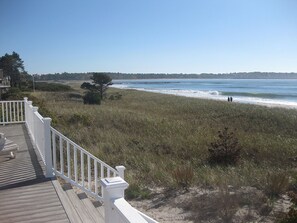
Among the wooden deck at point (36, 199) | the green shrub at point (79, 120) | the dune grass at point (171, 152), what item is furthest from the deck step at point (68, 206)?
the green shrub at point (79, 120)

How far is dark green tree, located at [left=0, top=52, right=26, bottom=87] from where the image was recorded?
62.3 metres

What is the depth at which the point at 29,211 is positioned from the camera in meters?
4.08

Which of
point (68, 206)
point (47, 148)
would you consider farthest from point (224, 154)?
point (68, 206)

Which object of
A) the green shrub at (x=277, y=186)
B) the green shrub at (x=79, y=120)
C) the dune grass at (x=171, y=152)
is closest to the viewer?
the green shrub at (x=277, y=186)

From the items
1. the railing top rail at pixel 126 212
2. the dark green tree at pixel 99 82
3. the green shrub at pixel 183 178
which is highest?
the dark green tree at pixel 99 82

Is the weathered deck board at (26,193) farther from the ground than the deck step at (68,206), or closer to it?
farther from the ground

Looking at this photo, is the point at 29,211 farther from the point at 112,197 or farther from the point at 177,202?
the point at 177,202

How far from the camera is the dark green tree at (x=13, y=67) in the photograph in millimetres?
62259

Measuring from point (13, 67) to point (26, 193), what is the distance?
68445 mm

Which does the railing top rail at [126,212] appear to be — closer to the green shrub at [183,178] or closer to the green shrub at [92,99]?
the green shrub at [183,178]

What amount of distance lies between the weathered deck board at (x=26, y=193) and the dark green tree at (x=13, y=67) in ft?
194

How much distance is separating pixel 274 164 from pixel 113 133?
6337mm

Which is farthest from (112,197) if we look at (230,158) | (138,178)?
(230,158)

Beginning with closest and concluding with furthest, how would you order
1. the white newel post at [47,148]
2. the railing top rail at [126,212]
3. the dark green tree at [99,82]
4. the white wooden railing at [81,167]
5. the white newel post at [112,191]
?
the railing top rail at [126,212], the white newel post at [112,191], the white wooden railing at [81,167], the white newel post at [47,148], the dark green tree at [99,82]
